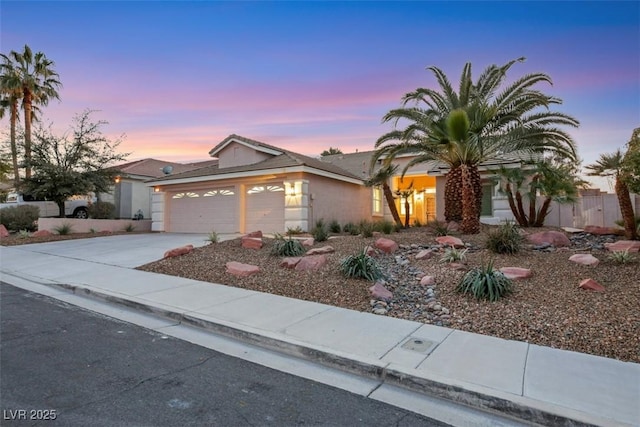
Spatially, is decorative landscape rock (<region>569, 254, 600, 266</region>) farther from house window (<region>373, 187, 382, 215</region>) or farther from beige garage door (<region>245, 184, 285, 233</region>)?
house window (<region>373, 187, 382, 215</region>)

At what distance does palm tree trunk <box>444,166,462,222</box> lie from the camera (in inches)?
547

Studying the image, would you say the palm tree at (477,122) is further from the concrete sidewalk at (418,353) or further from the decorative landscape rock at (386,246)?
the concrete sidewalk at (418,353)

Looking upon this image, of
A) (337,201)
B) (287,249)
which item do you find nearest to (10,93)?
(337,201)

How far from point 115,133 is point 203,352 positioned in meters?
22.9

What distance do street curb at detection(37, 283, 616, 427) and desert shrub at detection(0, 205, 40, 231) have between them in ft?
65.1

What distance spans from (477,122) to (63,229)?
1905 cm

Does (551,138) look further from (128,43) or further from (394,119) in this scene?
(128,43)

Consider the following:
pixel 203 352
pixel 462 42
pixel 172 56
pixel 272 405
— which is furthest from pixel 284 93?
pixel 272 405

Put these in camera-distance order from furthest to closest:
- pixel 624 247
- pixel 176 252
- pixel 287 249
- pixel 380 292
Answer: pixel 176 252 → pixel 287 249 → pixel 624 247 → pixel 380 292

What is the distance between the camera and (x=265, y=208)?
59.8ft

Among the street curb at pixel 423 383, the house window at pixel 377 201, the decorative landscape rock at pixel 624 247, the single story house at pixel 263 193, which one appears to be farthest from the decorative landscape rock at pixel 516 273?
the house window at pixel 377 201

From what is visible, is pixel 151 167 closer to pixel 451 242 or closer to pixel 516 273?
pixel 451 242

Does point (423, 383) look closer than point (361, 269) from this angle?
Yes

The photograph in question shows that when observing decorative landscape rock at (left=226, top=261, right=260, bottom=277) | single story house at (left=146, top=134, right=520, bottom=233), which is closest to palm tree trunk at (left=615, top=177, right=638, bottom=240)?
single story house at (left=146, top=134, right=520, bottom=233)
